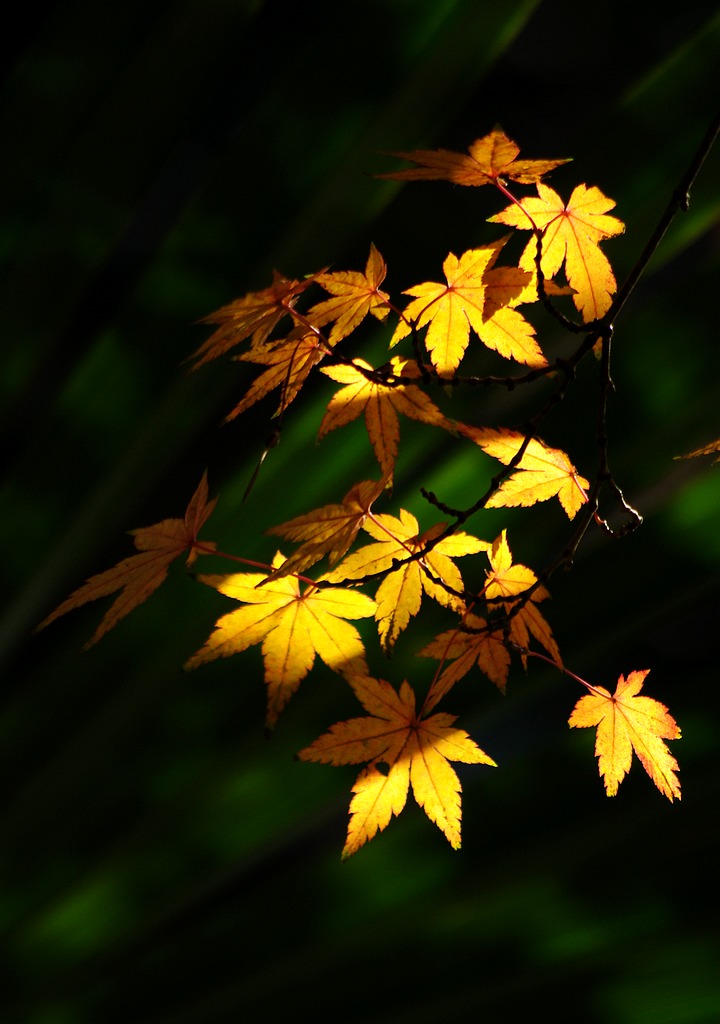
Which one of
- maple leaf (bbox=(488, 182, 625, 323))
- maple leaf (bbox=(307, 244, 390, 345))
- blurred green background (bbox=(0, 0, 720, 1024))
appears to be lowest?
blurred green background (bbox=(0, 0, 720, 1024))

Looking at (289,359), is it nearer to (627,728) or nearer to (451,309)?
(451,309)

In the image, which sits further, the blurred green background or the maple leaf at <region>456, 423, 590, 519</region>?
the blurred green background

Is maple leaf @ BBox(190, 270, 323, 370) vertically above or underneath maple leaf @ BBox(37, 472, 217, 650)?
above

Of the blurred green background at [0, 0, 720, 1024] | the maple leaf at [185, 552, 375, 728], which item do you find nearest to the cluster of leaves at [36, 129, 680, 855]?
the maple leaf at [185, 552, 375, 728]

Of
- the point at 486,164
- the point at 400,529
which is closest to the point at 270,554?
the point at 400,529

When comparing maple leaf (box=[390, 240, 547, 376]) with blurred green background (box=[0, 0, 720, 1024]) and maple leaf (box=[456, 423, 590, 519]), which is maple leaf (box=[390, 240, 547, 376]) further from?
blurred green background (box=[0, 0, 720, 1024])

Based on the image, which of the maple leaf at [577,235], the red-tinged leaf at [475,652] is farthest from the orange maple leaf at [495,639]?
the maple leaf at [577,235]
